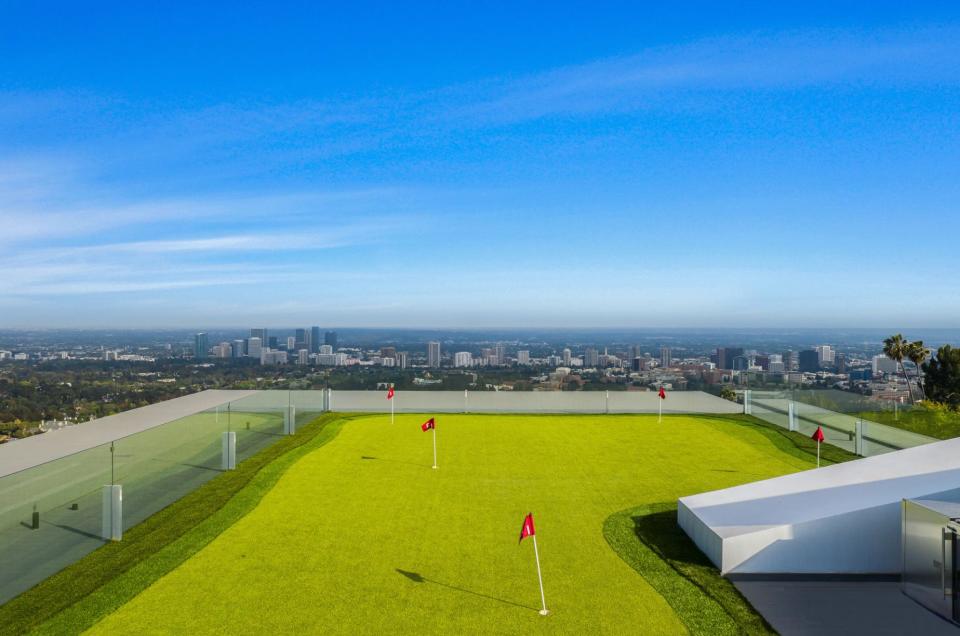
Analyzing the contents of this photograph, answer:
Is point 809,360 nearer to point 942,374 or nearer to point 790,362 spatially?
point 790,362

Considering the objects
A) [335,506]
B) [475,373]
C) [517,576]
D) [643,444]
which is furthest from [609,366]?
[517,576]

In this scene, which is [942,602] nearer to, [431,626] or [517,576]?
[517,576]

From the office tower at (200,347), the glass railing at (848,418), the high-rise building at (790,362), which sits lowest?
the glass railing at (848,418)

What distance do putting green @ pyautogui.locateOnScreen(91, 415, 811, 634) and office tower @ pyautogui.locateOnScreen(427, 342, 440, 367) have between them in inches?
424

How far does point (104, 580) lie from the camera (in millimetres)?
6359

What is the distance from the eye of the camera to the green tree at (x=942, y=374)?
28438 mm

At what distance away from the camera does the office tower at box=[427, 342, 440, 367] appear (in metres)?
25.4

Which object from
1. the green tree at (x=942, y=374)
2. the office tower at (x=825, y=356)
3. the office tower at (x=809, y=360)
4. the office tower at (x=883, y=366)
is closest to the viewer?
the office tower at (x=809, y=360)

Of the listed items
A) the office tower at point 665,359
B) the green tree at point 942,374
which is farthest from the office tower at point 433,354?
the green tree at point 942,374

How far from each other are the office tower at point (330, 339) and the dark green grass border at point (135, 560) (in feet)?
53.8

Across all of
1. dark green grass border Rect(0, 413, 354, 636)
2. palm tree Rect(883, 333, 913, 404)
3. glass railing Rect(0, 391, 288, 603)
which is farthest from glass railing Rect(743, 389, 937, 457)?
palm tree Rect(883, 333, 913, 404)

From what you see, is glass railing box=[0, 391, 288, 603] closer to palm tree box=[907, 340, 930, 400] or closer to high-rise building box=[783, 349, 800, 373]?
high-rise building box=[783, 349, 800, 373]

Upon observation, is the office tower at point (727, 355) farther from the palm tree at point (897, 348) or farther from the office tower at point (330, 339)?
the office tower at point (330, 339)

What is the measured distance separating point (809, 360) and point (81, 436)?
23.8 metres
